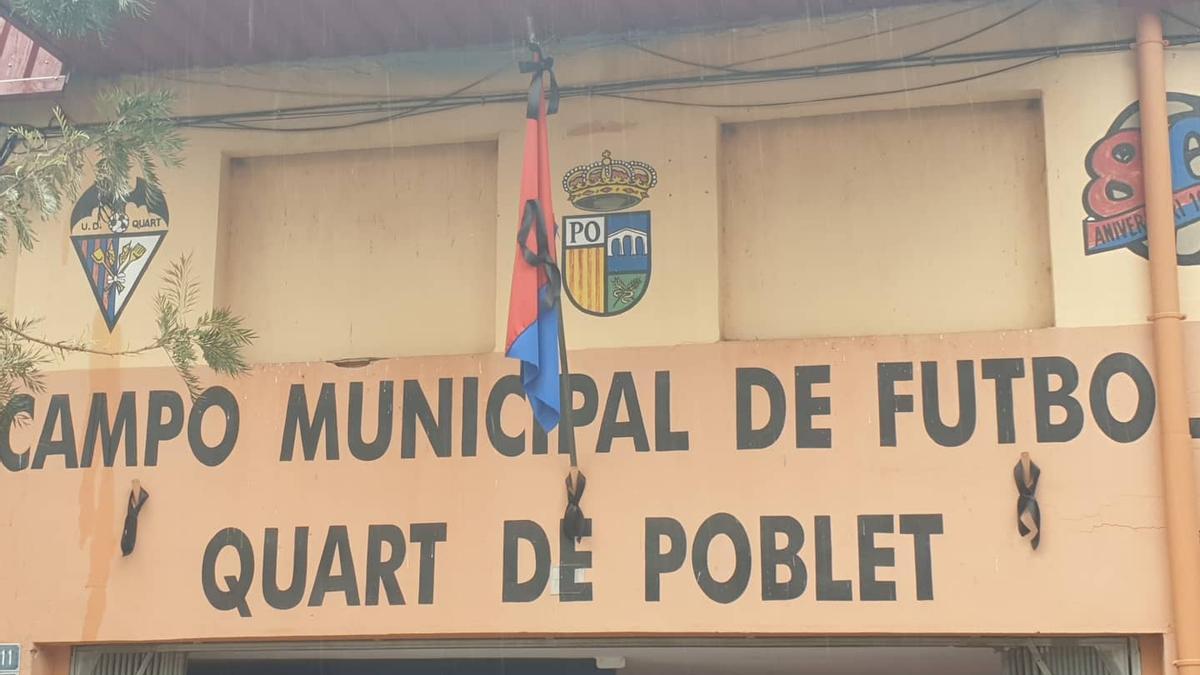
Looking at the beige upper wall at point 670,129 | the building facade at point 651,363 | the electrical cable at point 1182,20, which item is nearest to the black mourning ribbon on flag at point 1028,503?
the building facade at point 651,363

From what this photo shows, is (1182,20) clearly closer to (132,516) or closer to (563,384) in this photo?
(563,384)

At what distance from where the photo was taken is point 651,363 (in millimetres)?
8688

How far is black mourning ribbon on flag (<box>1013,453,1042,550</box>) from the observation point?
26.2 feet

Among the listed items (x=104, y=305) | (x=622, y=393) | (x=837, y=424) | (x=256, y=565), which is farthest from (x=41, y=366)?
(x=837, y=424)

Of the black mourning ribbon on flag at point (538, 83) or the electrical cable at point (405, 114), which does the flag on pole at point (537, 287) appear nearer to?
the black mourning ribbon on flag at point (538, 83)

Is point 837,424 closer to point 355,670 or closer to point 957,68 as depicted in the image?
point 957,68

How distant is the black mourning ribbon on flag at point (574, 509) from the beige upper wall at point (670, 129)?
31.5 inches

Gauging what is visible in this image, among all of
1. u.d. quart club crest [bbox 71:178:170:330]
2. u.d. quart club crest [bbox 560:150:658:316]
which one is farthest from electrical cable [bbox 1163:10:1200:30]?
u.d. quart club crest [bbox 71:178:170:330]

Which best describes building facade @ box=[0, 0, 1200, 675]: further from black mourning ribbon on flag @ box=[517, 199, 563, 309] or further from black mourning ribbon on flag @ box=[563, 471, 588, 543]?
black mourning ribbon on flag @ box=[517, 199, 563, 309]

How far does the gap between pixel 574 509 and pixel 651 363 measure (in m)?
0.93

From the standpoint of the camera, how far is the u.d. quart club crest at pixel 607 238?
29.1 feet

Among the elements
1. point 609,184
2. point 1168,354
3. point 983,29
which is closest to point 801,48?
point 983,29

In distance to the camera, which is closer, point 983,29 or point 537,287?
point 537,287

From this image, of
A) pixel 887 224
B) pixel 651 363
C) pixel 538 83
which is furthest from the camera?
pixel 887 224
